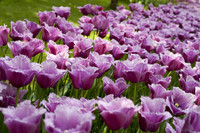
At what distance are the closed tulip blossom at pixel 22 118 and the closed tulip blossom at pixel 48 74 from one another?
55cm

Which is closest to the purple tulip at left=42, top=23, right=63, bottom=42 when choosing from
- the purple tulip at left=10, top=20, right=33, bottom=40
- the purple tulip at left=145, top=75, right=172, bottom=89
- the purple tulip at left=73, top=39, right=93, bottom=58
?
the purple tulip at left=10, top=20, right=33, bottom=40

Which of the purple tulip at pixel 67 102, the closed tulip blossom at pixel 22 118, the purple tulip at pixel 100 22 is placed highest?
the closed tulip blossom at pixel 22 118

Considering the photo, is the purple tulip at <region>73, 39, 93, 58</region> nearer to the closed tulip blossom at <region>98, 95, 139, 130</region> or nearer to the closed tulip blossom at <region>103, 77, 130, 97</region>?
the closed tulip blossom at <region>103, 77, 130, 97</region>

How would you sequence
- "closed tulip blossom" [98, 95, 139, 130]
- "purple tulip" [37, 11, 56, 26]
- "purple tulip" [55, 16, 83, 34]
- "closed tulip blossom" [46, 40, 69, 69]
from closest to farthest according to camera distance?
"closed tulip blossom" [98, 95, 139, 130] → "closed tulip blossom" [46, 40, 69, 69] → "purple tulip" [55, 16, 83, 34] → "purple tulip" [37, 11, 56, 26]

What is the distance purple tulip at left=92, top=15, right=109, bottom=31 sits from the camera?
13.8ft

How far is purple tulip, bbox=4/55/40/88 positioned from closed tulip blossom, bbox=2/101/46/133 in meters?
0.43

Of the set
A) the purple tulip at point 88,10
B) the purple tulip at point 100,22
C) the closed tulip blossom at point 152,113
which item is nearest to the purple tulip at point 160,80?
the closed tulip blossom at point 152,113

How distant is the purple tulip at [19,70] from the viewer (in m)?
1.64

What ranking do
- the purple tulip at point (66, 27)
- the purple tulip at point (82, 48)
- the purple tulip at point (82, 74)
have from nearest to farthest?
the purple tulip at point (82, 74)
the purple tulip at point (82, 48)
the purple tulip at point (66, 27)

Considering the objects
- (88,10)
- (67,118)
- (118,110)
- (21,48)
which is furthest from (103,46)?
(88,10)

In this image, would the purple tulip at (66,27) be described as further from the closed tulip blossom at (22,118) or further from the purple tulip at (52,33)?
the closed tulip blossom at (22,118)

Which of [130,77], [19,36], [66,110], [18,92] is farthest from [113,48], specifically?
[66,110]

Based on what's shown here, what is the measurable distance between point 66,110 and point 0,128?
952 millimetres

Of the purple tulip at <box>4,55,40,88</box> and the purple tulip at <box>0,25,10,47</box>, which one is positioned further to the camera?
the purple tulip at <box>0,25,10,47</box>
